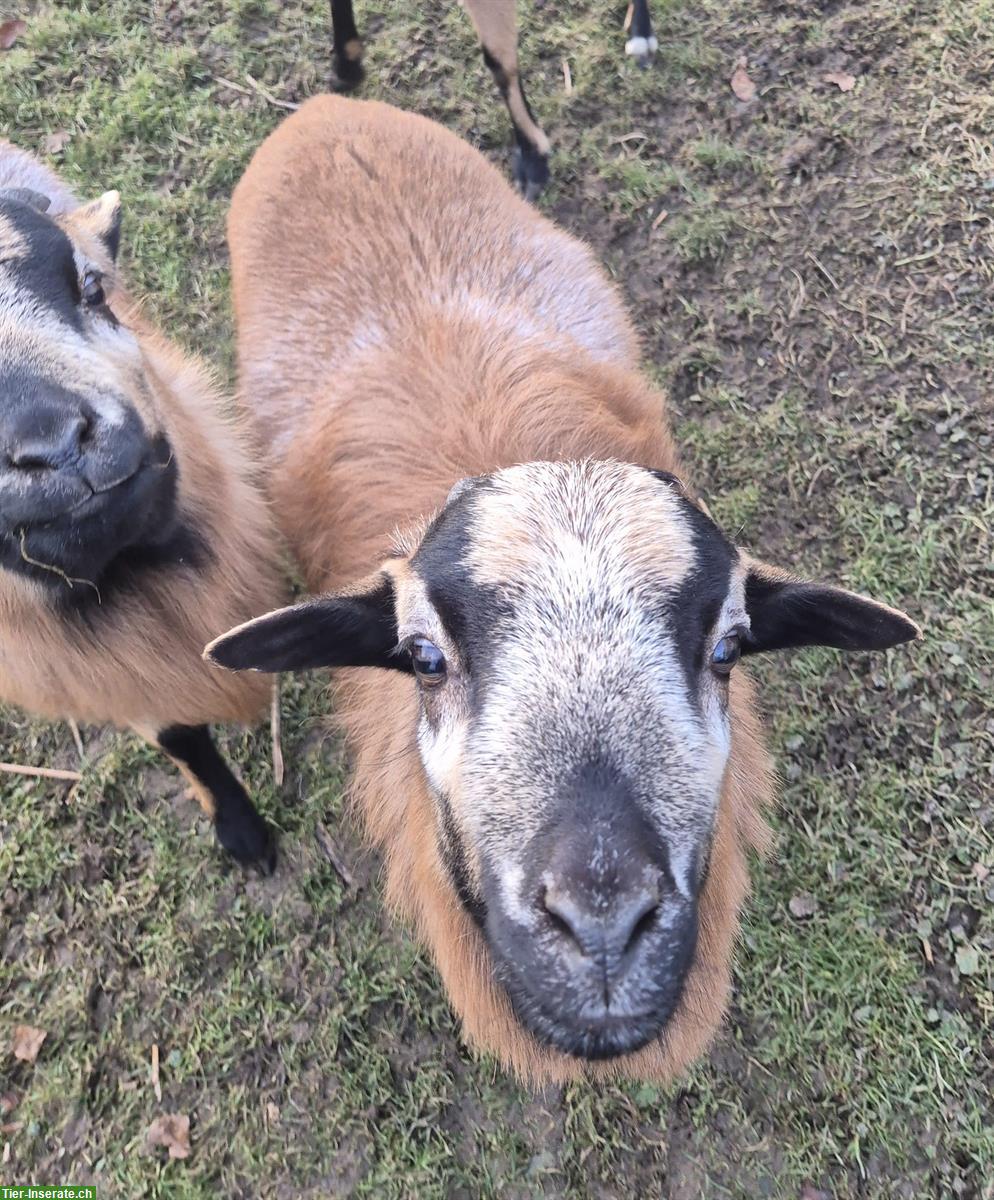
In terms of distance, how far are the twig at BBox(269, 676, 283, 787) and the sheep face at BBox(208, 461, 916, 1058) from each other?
204 centimetres

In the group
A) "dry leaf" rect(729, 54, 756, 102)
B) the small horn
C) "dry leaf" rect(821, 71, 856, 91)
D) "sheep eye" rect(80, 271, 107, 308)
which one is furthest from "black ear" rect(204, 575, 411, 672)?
"dry leaf" rect(821, 71, 856, 91)

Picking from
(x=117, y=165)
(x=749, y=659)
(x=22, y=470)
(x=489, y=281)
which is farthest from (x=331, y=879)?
(x=117, y=165)

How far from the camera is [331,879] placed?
159 inches

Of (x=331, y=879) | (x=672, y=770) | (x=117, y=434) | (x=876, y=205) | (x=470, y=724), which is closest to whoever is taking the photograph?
(x=672, y=770)

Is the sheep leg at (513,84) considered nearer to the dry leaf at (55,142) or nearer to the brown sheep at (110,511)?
the brown sheep at (110,511)

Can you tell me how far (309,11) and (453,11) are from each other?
1009 mm

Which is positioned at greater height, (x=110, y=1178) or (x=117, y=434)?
(x=117, y=434)

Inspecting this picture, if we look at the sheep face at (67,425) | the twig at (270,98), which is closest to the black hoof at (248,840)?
the sheep face at (67,425)

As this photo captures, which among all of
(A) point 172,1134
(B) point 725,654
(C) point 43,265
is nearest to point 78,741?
(A) point 172,1134

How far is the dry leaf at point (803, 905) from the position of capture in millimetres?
3823

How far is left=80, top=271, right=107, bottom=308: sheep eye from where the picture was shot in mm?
2799

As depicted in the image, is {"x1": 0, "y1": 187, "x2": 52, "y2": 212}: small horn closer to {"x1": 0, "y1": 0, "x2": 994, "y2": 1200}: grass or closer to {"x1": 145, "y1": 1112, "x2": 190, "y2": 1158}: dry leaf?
{"x1": 0, "y1": 0, "x2": 994, "y2": 1200}: grass

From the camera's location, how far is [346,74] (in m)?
5.57

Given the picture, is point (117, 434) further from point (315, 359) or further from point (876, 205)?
point (876, 205)
